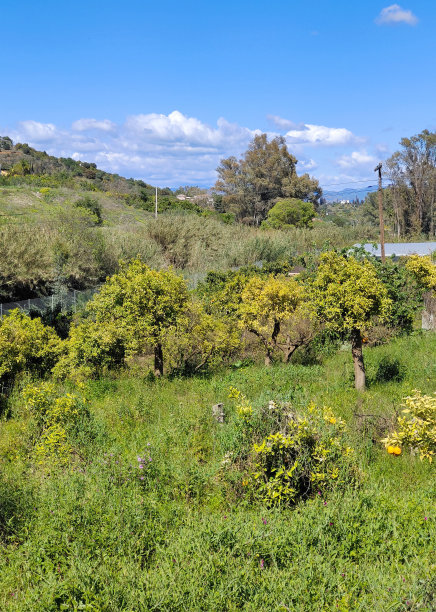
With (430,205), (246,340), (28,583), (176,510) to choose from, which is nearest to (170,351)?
(246,340)

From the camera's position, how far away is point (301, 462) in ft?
17.3

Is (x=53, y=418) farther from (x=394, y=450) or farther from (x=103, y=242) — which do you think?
(x=103, y=242)

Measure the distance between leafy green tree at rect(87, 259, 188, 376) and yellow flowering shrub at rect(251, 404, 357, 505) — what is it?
194 inches

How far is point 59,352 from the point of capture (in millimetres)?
11031

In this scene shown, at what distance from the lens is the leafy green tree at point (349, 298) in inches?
320

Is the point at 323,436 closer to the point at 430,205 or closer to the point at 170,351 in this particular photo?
the point at 170,351

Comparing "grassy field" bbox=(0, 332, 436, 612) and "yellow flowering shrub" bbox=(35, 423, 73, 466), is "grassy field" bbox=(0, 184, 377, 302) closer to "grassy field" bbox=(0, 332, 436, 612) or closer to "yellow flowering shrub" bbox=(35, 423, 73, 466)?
"yellow flowering shrub" bbox=(35, 423, 73, 466)

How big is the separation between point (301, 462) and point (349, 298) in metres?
3.64

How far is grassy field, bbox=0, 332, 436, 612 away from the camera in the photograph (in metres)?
3.57

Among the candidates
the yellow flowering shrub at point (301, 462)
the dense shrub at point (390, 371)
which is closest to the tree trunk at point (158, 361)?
the dense shrub at point (390, 371)

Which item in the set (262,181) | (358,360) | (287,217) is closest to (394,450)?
(358,360)

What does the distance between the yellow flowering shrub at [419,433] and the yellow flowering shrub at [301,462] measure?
88 cm

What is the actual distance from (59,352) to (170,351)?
2.58m

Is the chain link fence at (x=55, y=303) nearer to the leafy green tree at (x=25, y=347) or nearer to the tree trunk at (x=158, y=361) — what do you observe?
the leafy green tree at (x=25, y=347)
